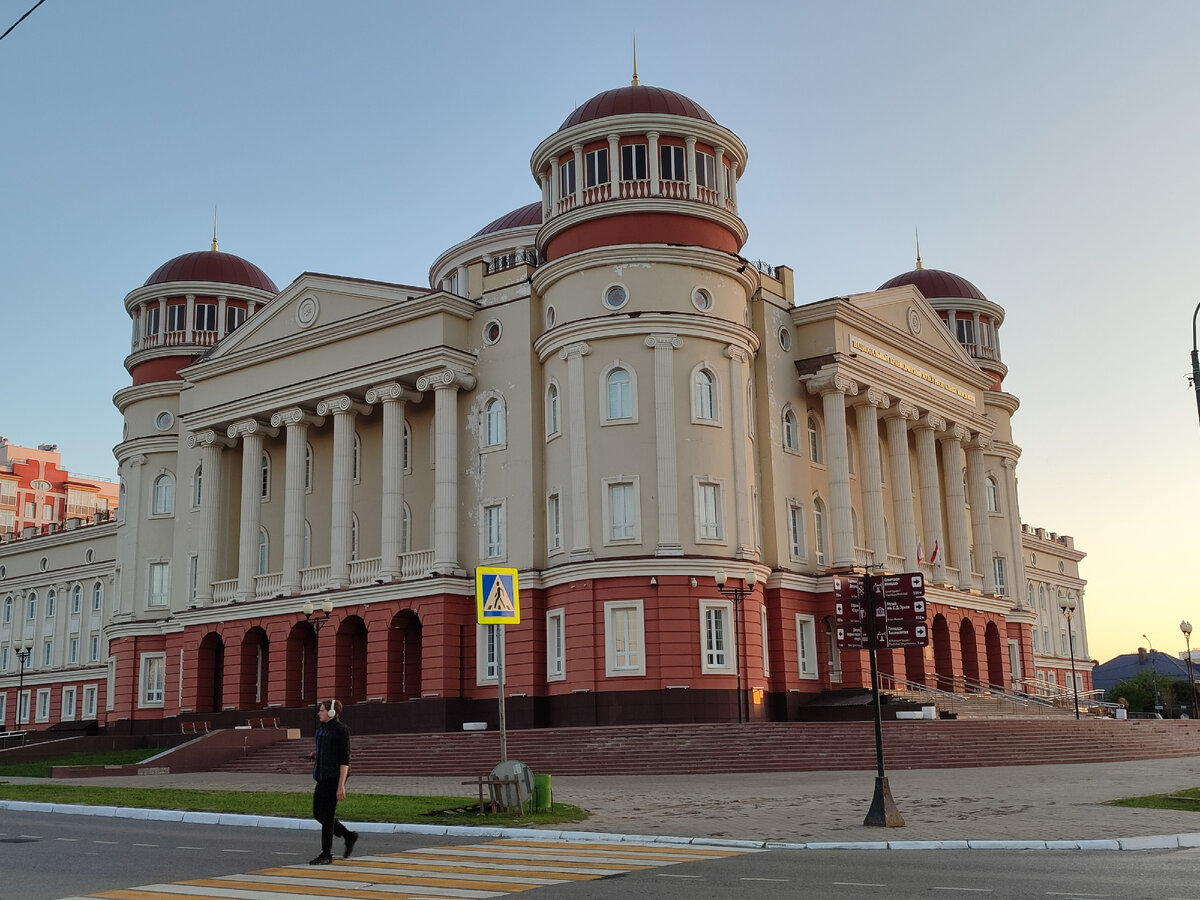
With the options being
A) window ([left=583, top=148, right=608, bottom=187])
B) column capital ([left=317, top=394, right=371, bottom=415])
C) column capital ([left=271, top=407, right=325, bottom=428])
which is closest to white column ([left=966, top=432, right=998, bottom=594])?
window ([left=583, top=148, right=608, bottom=187])

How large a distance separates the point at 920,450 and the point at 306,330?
92.2 ft

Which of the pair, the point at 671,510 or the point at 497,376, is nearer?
the point at 671,510

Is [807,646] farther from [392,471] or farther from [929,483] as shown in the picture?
[392,471]

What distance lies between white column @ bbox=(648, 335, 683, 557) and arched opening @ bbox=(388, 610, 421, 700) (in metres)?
9.20

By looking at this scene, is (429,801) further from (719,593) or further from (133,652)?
(133,652)

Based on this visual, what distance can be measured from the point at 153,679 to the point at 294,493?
44.5 feet

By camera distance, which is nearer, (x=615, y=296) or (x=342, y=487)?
(x=615, y=296)

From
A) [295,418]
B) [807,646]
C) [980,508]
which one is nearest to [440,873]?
[807,646]

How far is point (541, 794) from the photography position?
826 inches

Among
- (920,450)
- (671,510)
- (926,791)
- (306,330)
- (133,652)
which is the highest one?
(306,330)

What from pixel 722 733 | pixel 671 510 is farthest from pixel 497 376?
pixel 722 733

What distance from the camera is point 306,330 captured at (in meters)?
53.3

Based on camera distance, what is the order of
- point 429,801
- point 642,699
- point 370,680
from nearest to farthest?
point 429,801, point 642,699, point 370,680

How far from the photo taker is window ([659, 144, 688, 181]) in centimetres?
4803
